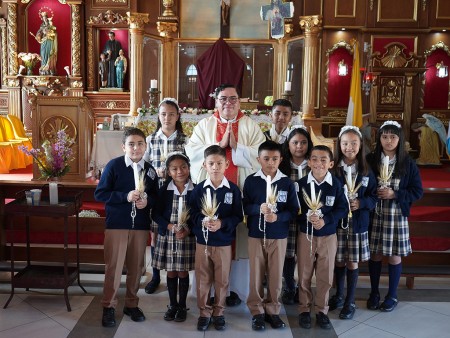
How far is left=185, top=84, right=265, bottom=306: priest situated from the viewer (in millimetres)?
3713

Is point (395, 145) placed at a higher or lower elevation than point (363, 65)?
lower

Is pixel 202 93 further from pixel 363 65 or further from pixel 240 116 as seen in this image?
pixel 240 116

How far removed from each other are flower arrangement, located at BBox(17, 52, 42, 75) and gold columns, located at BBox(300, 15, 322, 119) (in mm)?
5994

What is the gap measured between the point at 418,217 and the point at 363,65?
238 inches

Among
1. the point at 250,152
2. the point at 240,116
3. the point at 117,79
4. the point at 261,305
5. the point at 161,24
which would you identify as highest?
the point at 161,24

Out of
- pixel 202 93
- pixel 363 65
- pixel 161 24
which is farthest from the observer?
pixel 363 65

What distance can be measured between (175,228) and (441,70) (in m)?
9.93

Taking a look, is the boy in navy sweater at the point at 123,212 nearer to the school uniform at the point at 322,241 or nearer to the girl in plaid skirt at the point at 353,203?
the school uniform at the point at 322,241

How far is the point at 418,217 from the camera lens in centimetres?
623

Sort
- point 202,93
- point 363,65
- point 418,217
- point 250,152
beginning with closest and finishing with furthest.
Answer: point 250,152 < point 418,217 < point 202,93 < point 363,65

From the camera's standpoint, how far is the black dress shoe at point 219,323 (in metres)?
3.43

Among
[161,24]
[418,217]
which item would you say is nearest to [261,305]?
[418,217]

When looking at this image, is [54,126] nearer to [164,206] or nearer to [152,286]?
[152,286]

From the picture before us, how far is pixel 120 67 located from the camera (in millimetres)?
11219
